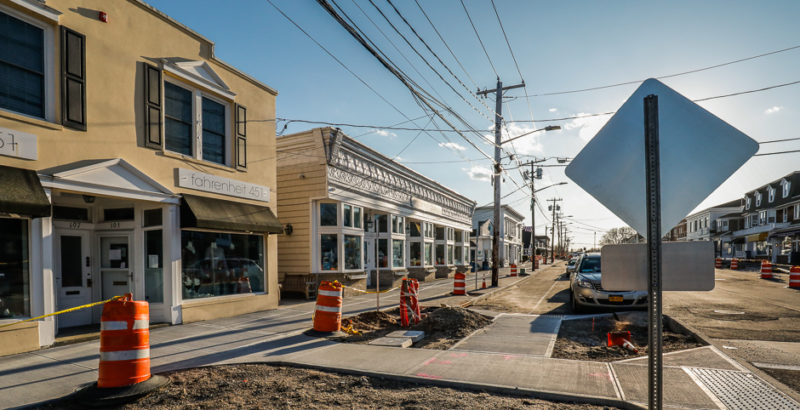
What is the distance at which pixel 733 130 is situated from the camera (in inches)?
112

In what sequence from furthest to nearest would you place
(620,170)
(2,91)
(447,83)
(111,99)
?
(447,83) → (111,99) → (2,91) → (620,170)

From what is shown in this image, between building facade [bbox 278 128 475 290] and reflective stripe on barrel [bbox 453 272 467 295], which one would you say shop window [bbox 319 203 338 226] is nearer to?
building facade [bbox 278 128 475 290]

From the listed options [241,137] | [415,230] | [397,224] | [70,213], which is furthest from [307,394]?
[415,230]

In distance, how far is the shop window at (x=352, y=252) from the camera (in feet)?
51.9

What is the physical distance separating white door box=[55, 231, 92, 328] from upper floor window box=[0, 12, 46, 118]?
121 inches

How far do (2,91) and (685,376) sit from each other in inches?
421

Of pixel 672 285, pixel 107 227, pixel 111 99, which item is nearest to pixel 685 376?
pixel 672 285

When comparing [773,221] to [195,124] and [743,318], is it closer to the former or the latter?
[743,318]

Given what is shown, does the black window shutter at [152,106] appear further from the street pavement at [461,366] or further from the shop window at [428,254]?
the shop window at [428,254]

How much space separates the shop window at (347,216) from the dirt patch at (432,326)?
5755mm

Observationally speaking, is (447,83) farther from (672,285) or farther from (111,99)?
(672,285)

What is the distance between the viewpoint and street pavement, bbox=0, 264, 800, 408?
4.59 meters

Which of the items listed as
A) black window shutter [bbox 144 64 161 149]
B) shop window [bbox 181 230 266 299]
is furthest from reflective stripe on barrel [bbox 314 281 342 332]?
black window shutter [bbox 144 64 161 149]

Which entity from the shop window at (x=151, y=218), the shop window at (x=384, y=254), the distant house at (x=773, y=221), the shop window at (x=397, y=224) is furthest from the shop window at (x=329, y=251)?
the distant house at (x=773, y=221)
